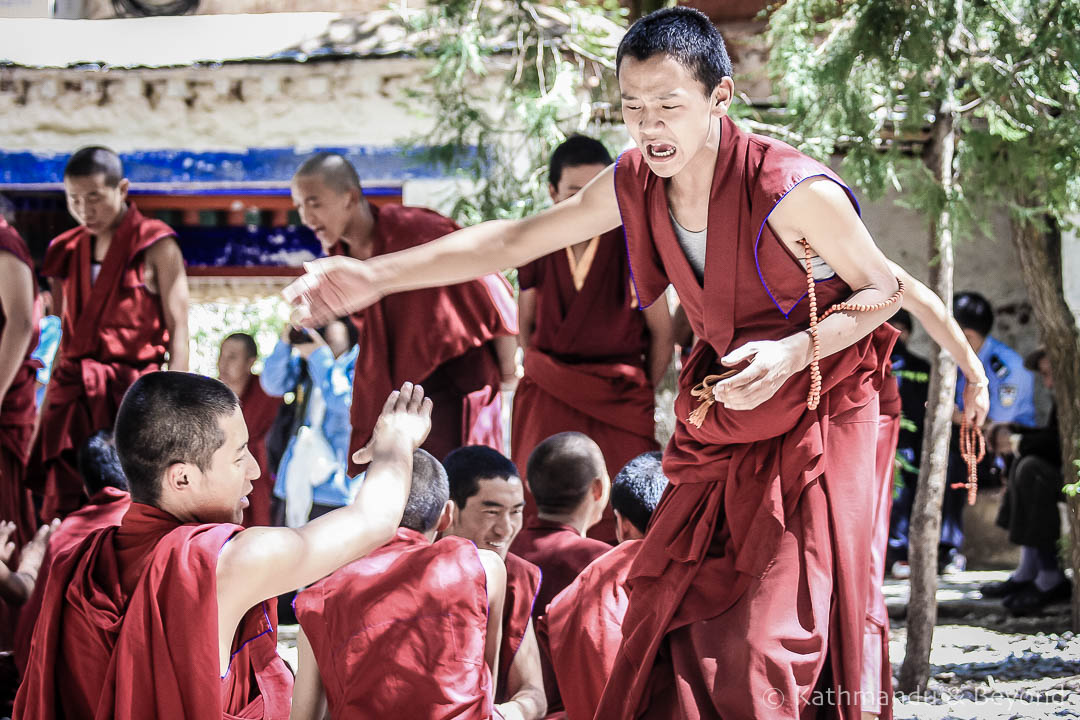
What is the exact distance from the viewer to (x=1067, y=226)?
4762 mm

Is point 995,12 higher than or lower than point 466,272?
higher

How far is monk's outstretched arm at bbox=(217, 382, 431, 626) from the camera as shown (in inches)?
90.2

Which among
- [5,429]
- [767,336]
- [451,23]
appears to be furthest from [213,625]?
[451,23]

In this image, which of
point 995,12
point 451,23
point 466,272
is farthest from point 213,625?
point 451,23

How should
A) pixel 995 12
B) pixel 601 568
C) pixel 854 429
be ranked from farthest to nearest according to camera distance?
1. pixel 995 12
2. pixel 601 568
3. pixel 854 429

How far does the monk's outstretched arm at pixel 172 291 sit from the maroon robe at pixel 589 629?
2324mm

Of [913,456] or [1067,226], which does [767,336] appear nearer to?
[1067,226]

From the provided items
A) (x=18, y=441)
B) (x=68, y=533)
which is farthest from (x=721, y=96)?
(x=18, y=441)

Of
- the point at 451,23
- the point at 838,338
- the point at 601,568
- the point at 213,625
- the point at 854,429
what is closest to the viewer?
the point at 213,625

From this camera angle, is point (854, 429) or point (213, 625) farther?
point (854, 429)

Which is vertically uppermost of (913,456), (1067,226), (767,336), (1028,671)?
(1067,226)

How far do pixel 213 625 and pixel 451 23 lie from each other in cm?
398

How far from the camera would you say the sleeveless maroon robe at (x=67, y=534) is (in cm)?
352

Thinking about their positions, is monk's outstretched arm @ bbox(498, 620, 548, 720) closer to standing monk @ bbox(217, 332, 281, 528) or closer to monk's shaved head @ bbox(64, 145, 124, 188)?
monk's shaved head @ bbox(64, 145, 124, 188)
